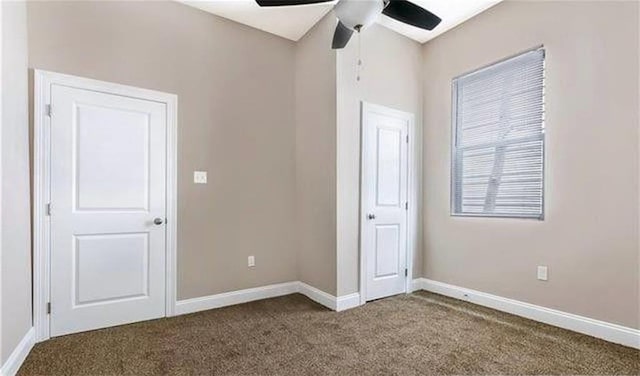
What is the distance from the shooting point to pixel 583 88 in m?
2.60

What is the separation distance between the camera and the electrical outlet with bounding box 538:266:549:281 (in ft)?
9.19

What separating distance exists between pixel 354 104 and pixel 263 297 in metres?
2.29

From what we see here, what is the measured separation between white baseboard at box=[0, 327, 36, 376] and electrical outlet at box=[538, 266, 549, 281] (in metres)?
3.89

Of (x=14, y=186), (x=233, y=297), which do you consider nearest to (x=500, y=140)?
(x=233, y=297)

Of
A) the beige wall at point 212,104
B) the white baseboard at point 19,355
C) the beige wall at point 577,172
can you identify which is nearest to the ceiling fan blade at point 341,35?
the beige wall at point 212,104

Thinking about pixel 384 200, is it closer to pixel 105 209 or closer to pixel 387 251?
pixel 387 251

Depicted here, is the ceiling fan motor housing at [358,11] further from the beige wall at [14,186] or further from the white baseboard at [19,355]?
the white baseboard at [19,355]

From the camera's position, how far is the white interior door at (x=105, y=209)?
254 centimetres

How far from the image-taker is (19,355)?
2.07 m

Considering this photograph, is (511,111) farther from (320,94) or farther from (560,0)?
(320,94)

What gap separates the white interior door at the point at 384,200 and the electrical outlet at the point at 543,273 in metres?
1.32

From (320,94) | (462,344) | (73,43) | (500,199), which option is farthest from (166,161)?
(500,199)

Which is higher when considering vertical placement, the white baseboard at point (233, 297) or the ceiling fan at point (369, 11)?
the ceiling fan at point (369, 11)

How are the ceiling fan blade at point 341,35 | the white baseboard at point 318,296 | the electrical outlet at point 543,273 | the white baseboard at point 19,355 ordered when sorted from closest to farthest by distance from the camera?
1. the white baseboard at point 19,355
2. the ceiling fan blade at point 341,35
3. the electrical outlet at point 543,273
4. the white baseboard at point 318,296
